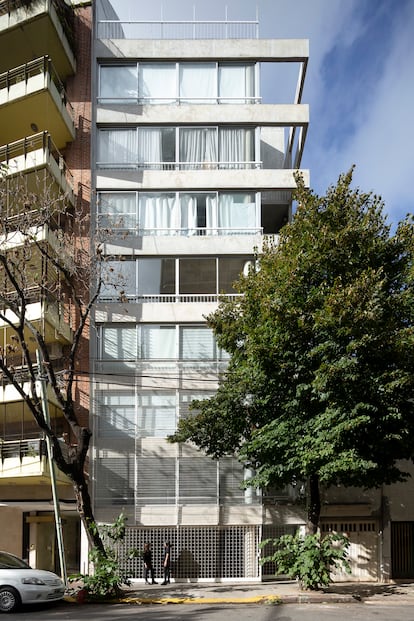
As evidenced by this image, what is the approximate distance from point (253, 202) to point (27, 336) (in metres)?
9.17

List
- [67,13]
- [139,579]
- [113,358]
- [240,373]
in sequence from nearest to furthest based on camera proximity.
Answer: [240,373], [139,579], [113,358], [67,13]

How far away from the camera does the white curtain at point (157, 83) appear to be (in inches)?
1057

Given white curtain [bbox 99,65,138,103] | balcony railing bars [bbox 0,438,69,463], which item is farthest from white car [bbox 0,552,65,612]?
white curtain [bbox 99,65,138,103]

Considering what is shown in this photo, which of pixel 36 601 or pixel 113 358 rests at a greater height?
pixel 113 358

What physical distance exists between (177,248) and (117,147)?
14.7 ft

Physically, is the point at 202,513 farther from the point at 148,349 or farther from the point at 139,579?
the point at 148,349

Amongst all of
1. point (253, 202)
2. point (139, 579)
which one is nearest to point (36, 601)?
point (139, 579)

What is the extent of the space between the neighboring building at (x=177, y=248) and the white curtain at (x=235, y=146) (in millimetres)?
51

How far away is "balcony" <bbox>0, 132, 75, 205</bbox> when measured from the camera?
2426 cm

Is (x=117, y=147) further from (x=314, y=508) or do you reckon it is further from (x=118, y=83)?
(x=314, y=508)

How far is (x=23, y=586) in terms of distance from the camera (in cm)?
1647

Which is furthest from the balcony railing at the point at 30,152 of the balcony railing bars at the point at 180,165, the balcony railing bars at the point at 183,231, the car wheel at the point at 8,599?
the car wheel at the point at 8,599

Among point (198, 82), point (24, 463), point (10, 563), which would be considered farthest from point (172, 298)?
point (10, 563)

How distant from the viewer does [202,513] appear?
2375cm
